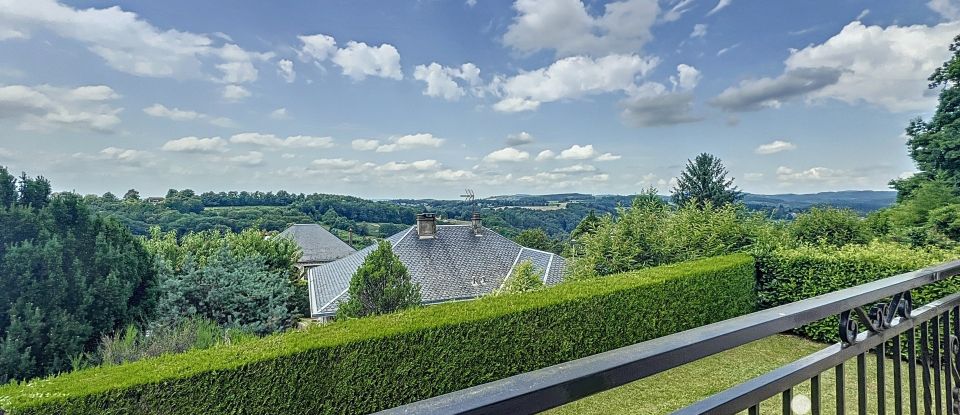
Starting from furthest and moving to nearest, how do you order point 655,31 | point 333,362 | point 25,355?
point 655,31, point 25,355, point 333,362

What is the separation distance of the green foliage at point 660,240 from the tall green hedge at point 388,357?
226cm

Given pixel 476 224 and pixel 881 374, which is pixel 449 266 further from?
pixel 881 374

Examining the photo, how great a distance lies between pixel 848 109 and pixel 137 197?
67.4ft

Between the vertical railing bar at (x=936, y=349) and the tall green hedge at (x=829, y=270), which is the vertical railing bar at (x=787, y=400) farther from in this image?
the tall green hedge at (x=829, y=270)

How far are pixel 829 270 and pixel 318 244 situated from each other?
78.3 feet

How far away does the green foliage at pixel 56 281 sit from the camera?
5.83 m

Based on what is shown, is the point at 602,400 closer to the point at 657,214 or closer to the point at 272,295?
the point at 657,214

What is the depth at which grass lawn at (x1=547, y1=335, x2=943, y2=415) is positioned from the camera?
448 centimetres

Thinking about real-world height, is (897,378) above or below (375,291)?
above

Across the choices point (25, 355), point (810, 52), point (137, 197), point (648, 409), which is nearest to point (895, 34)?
point (810, 52)

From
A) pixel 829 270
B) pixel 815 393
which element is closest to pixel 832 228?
pixel 829 270

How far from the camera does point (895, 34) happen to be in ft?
29.9

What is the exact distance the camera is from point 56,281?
20.6ft

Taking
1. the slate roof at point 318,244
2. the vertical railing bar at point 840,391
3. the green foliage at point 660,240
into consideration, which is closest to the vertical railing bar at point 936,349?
the vertical railing bar at point 840,391
